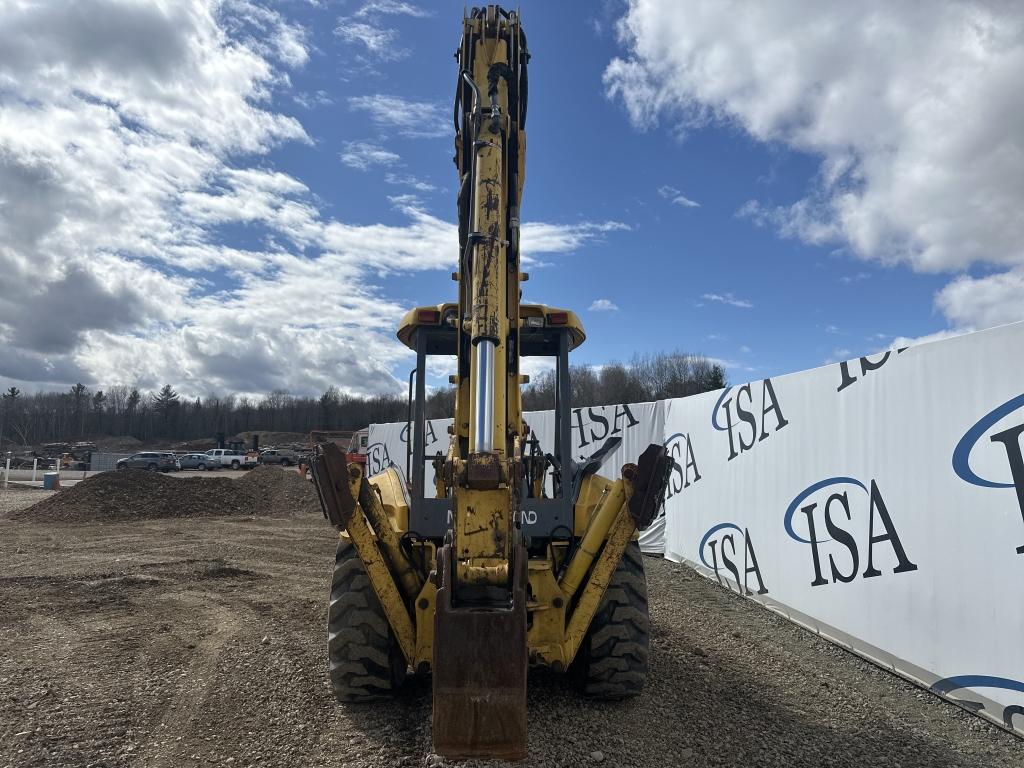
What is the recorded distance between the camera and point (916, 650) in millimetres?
5262

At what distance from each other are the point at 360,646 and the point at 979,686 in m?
4.35

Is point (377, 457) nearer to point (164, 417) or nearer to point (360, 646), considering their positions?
point (360, 646)

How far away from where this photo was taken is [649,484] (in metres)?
3.95

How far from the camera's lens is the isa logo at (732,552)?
8.22 metres

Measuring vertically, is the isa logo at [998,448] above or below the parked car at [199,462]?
above

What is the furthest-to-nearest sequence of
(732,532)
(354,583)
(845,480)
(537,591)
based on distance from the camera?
1. (732,532)
2. (845,480)
3. (354,583)
4. (537,591)

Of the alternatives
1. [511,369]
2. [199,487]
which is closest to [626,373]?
[199,487]

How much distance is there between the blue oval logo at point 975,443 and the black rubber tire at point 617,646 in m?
2.70

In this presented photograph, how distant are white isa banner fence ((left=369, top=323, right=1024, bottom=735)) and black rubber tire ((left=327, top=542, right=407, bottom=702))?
415cm

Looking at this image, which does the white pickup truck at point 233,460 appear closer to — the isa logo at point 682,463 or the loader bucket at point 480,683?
the isa logo at point 682,463

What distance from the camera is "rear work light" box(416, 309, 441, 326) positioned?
4.88 metres

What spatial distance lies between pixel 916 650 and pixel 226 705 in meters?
5.28

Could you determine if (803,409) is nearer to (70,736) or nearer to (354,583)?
(354,583)

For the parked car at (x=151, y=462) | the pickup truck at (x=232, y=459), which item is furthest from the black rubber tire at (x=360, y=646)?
the pickup truck at (x=232, y=459)
